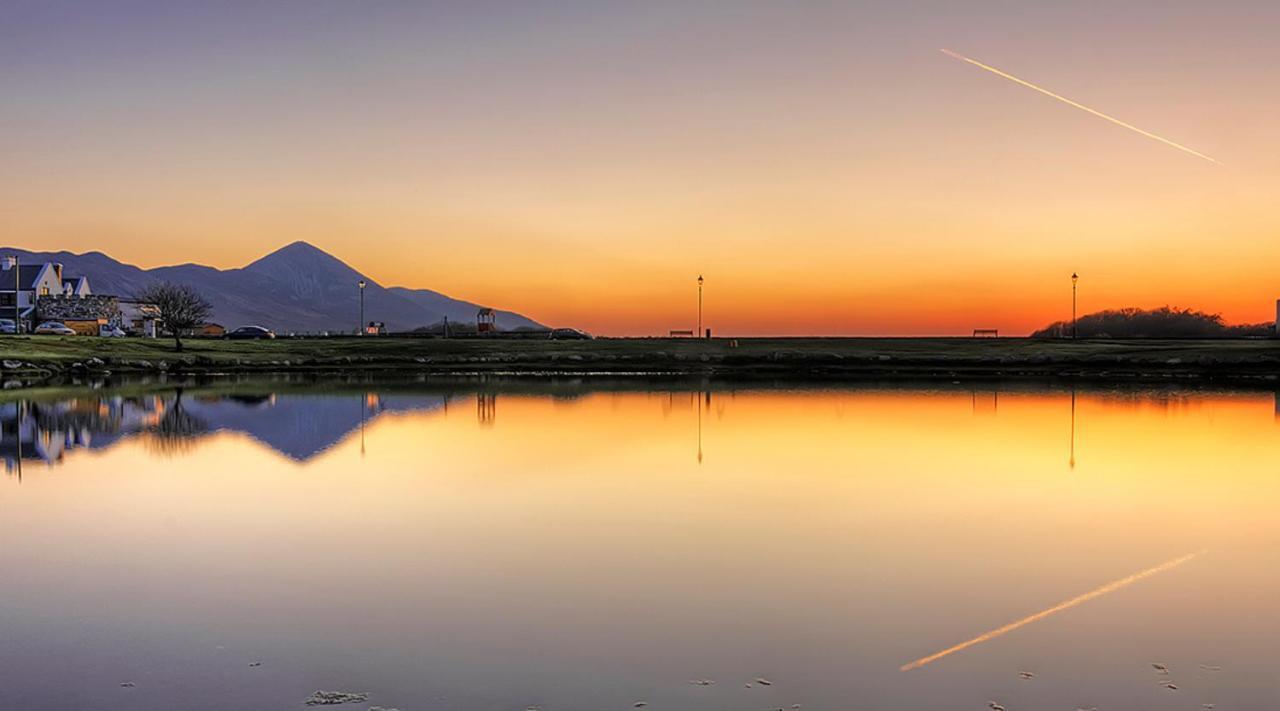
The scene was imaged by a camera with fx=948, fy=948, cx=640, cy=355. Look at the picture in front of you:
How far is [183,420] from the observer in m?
35.2

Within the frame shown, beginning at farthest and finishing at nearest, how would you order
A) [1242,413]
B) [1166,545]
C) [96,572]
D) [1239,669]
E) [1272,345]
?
1. [1272,345]
2. [1242,413]
3. [1166,545]
4. [96,572]
5. [1239,669]

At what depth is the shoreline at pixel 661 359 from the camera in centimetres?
7125

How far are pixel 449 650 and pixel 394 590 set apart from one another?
2.60 meters

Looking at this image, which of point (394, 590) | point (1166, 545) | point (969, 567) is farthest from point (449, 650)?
point (1166, 545)

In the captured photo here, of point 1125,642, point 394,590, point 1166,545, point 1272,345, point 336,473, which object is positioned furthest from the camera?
point 1272,345

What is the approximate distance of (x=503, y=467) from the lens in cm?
2342

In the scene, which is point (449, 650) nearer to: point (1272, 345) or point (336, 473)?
point (336, 473)

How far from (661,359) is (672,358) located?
54.0 inches

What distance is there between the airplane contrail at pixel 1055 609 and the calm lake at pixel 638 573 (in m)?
0.06

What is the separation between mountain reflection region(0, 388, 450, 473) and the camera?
27.5 meters

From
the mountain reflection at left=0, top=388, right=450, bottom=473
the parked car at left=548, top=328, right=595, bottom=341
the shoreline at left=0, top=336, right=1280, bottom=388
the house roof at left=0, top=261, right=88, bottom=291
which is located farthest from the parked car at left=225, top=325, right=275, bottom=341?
the mountain reflection at left=0, top=388, right=450, bottom=473

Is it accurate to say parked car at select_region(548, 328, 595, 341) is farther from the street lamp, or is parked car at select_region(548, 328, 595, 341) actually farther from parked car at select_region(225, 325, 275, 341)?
the street lamp

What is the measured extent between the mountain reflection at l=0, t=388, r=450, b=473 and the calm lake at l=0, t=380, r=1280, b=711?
41 cm

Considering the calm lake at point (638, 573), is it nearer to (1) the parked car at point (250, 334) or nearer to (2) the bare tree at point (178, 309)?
(2) the bare tree at point (178, 309)
